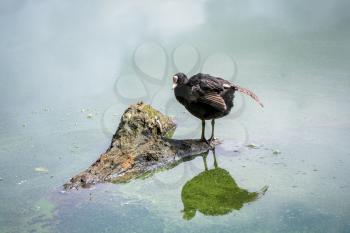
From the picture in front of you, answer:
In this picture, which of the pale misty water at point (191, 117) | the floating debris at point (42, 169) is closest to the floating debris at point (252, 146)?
the pale misty water at point (191, 117)

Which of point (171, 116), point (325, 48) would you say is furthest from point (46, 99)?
point (325, 48)

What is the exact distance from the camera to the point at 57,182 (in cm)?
450

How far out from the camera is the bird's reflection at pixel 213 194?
394 cm

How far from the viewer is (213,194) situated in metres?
4.17

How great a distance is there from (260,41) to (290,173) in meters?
3.70

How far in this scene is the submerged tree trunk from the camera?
441 cm

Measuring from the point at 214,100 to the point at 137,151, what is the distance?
33.6 inches

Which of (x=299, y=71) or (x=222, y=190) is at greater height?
(x=299, y=71)

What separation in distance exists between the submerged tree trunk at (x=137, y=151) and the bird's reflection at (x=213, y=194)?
0.38 m

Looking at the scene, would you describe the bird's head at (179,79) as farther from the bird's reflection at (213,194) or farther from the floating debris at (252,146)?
the bird's reflection at (213,194)

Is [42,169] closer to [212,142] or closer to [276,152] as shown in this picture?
[212,142]

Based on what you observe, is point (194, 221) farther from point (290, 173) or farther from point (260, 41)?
point (260, 41)

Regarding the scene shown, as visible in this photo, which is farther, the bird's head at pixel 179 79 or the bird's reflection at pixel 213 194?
the bird's head at pixel 179 79

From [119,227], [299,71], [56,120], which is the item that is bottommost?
[119,227]
